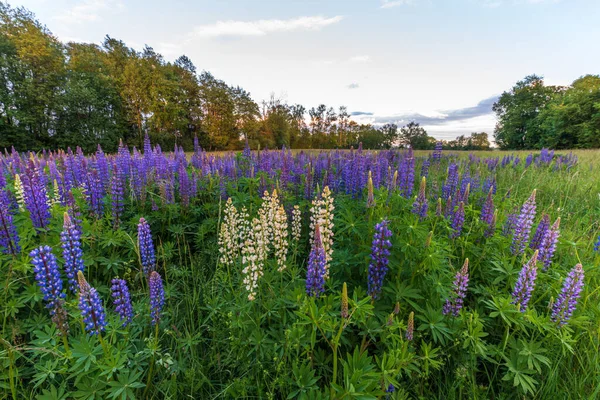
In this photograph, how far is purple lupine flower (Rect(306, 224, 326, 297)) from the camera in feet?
6.09

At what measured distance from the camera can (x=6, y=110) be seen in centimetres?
2766

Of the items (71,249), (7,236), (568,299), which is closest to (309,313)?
(71,249)

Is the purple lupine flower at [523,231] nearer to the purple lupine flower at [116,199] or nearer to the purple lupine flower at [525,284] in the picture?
the purple lupine flower at [525,284]

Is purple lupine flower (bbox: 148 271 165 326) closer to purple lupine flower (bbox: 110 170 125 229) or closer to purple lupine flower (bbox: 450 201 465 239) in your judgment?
purple lupine flower (bbox: 110 170 125 229)

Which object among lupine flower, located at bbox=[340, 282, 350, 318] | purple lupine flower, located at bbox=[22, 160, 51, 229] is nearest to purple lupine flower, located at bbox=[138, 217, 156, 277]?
purple lupine flower, located at bbox=[22, 160, 51, 229]

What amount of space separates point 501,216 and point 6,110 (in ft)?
137

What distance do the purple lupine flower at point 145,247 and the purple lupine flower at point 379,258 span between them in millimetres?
2016

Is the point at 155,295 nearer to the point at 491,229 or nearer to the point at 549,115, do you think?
the point at 491,229

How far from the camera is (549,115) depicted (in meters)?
50.2

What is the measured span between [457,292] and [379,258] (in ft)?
2.51

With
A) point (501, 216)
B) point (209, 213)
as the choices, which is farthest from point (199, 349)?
point (501, 216)

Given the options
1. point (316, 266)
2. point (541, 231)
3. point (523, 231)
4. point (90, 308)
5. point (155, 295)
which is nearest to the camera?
point (90, 308)

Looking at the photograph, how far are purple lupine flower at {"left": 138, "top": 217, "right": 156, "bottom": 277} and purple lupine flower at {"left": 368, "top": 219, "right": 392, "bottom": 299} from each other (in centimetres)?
202

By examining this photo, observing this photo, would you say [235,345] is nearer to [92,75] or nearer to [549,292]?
[549,292]
